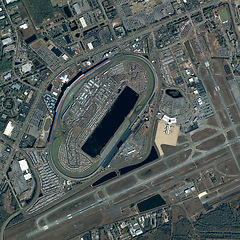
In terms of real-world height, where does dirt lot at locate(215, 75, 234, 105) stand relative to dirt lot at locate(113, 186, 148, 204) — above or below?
above

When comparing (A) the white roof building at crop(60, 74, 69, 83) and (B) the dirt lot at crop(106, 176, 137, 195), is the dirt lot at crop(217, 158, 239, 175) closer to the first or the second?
(B) the dirt lot at crop(106, 176, 137, 195)

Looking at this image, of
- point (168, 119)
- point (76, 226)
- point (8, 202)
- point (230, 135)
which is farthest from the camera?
point (230, 135)

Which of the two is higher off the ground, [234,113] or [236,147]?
[234,113]

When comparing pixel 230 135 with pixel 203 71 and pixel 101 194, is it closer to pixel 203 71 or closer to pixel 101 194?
pixel 203 71

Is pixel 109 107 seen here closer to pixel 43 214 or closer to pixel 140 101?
pixel 140 101

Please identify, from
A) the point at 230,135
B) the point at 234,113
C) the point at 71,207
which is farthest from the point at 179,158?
the point at 71,207

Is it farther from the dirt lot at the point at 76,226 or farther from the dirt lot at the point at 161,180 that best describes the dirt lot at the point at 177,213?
the dirt lot at the point at 76,226

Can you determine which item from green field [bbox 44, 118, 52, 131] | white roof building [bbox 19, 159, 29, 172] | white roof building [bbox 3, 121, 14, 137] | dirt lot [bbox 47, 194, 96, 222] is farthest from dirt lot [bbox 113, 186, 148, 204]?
white roof building [bbox 3, 121, 14, 137]

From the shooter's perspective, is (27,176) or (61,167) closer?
(27,176)
